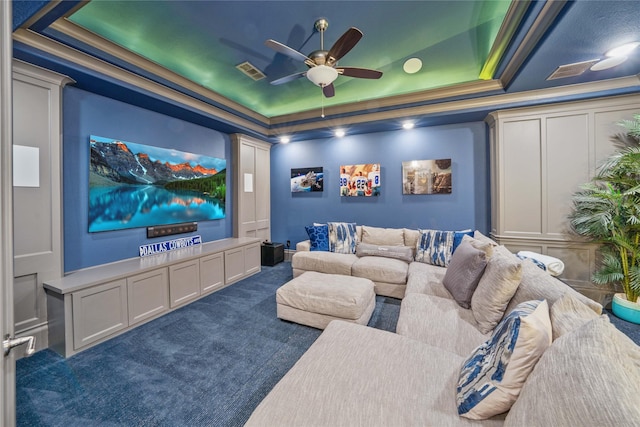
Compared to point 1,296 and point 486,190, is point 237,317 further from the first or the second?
point 486,190

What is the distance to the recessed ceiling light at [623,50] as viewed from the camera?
2150 mm

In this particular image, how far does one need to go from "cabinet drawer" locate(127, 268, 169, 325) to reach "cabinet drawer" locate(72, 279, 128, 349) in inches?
2.5

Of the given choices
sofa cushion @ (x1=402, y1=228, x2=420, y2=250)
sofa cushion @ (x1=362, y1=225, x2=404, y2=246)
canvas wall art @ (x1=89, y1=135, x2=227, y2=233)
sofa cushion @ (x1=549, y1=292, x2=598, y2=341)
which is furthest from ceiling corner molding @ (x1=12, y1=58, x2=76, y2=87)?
sofa cushion @ (x1=402, y1=228, x2=420, y2=250)

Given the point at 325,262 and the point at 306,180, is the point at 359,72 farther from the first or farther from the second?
the point at 306,180

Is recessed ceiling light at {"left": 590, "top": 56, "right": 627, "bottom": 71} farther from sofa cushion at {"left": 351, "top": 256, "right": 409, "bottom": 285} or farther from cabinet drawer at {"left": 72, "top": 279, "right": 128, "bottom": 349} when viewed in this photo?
cabinet drawer at {"left": 72, "top": 279, "right": 128, "bottom": 349}

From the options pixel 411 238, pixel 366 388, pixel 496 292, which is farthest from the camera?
pixel 411 238

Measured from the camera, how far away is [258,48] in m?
2.66

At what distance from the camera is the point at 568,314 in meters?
1.07

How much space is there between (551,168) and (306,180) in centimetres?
377

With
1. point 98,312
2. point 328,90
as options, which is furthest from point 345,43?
point 98,312

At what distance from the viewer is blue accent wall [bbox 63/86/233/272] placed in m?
2.57

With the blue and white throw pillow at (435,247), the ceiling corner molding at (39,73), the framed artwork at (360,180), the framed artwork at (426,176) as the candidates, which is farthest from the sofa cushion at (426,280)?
the ceiling corner molding at (39,73)

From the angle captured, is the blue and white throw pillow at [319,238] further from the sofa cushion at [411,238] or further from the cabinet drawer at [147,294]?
the cabinet drawer at [147,294]

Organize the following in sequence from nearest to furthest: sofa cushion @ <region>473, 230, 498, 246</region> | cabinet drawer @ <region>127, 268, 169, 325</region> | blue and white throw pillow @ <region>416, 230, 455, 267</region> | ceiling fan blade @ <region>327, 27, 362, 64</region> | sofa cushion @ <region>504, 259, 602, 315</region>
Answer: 1. sofa cushion @ <region>504, 259, 602, 315</region>
2. ceiling fan blade @ <region>327, 27, 362, 64</region>
3. cabinet drawer @ <region>127, 268, 169, 325</region>
4. sofa cushion @ <region>473, 230, 498, 246</region>
5. blue and white throw pillow @ <region>416, 230, 455, 267</region>
